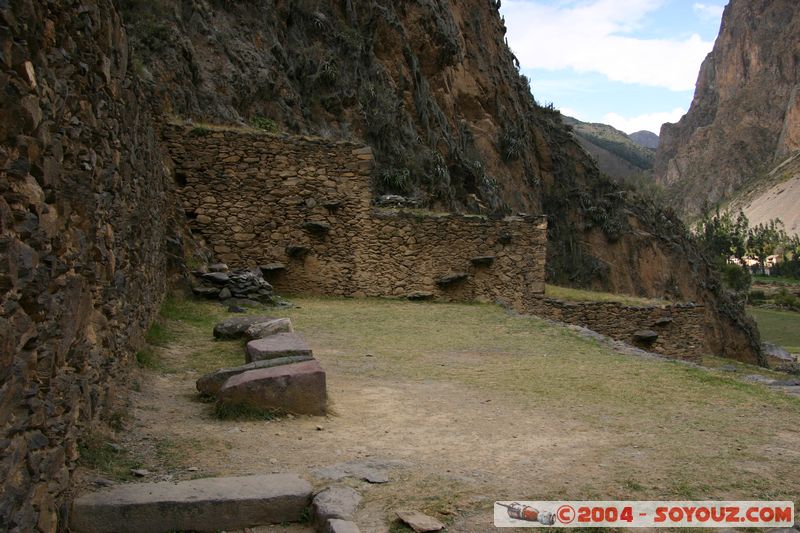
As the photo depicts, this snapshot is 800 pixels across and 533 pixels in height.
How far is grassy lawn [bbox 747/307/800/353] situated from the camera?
46.6 meters

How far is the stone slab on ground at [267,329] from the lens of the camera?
7895mm

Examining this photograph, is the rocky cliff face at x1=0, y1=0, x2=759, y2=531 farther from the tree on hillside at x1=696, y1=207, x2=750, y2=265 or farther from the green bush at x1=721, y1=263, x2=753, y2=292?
the tree on hillside at x1=696, y1=207, x2=750, y2=265

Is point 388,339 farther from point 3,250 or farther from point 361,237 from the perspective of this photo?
point 3,250

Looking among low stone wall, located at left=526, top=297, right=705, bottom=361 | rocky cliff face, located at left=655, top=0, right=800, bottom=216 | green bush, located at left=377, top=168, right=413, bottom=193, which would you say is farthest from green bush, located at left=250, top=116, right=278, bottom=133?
rocky cliff face, located at left=655, top=0, right=800, bottom=216

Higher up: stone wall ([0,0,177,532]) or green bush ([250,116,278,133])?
green bush ([250,116,278,133])

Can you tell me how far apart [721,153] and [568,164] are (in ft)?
427

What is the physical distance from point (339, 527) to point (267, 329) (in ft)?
15.5

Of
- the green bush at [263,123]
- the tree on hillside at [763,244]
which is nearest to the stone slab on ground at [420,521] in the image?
the green bush at [263,123]

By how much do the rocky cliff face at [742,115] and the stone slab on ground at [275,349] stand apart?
484 ft

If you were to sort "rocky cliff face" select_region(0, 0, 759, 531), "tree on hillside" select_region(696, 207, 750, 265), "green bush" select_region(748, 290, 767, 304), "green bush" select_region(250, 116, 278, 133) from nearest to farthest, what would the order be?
"rocky cliff face" select_region(0, 0, 759, 531), "green bush" select_region(250, 116, 278, 133), "green bush" select_region(748, 290, 767, 304), "tree on hillside" select_region(696, 207, 750, 265)

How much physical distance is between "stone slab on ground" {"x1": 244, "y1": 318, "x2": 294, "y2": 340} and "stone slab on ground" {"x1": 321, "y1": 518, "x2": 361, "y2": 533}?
4505 millimetres

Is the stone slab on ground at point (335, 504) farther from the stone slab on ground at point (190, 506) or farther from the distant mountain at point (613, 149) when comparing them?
the distant mountain at point (613, 149)

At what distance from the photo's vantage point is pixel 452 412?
19.5ft

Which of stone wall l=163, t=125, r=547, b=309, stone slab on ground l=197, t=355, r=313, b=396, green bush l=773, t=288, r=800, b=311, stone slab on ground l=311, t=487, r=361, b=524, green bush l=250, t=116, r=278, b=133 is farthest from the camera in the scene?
green bush l=773, t=288, r=800, b=311
